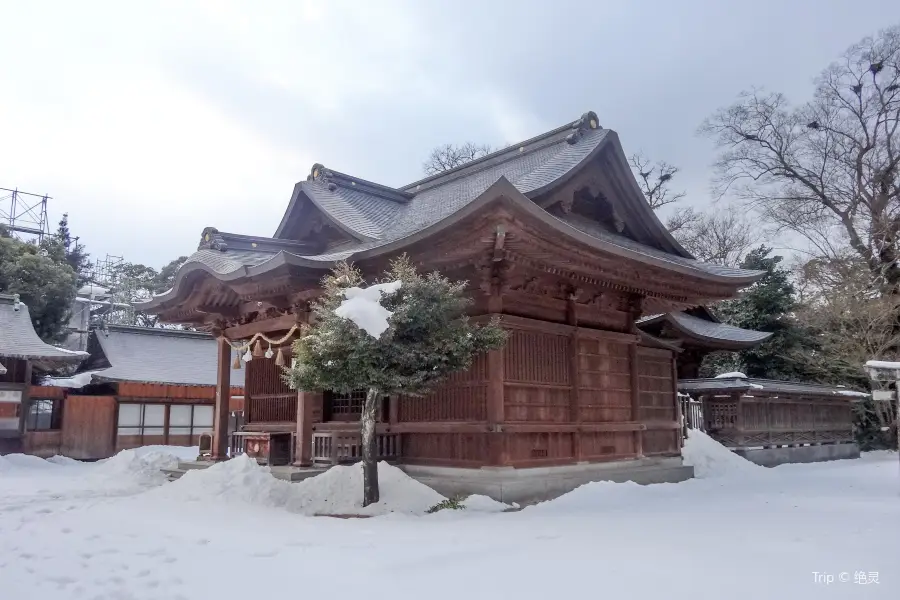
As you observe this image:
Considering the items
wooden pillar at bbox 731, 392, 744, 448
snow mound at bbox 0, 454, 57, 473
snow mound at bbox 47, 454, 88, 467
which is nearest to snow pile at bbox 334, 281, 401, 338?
wooden pillar at bbox 731, 392, 744, 448

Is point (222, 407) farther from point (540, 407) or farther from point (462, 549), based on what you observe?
point (462, 549)

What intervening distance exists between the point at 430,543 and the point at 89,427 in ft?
69.1

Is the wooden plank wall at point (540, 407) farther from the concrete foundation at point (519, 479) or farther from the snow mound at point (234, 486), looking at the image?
the snow mound at point (234, 486)

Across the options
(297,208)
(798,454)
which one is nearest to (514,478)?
(297,208)

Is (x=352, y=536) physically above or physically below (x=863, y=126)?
below

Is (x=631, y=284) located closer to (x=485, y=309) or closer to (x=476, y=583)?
(x=485, y=309)

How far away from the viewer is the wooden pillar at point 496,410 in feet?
31.8

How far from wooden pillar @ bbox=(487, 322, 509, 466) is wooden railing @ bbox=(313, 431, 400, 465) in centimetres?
190

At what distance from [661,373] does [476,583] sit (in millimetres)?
10244

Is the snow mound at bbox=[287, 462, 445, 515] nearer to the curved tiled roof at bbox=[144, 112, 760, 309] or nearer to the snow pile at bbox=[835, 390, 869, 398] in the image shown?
the curved tiled roof at bbox=[144, 112, 760, 309]

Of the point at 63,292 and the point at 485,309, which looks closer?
the point at 485,309

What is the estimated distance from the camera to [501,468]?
31.7 ft

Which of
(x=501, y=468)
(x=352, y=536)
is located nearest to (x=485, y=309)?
(x=501, y=468)

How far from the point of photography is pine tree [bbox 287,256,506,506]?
27.7 ft
